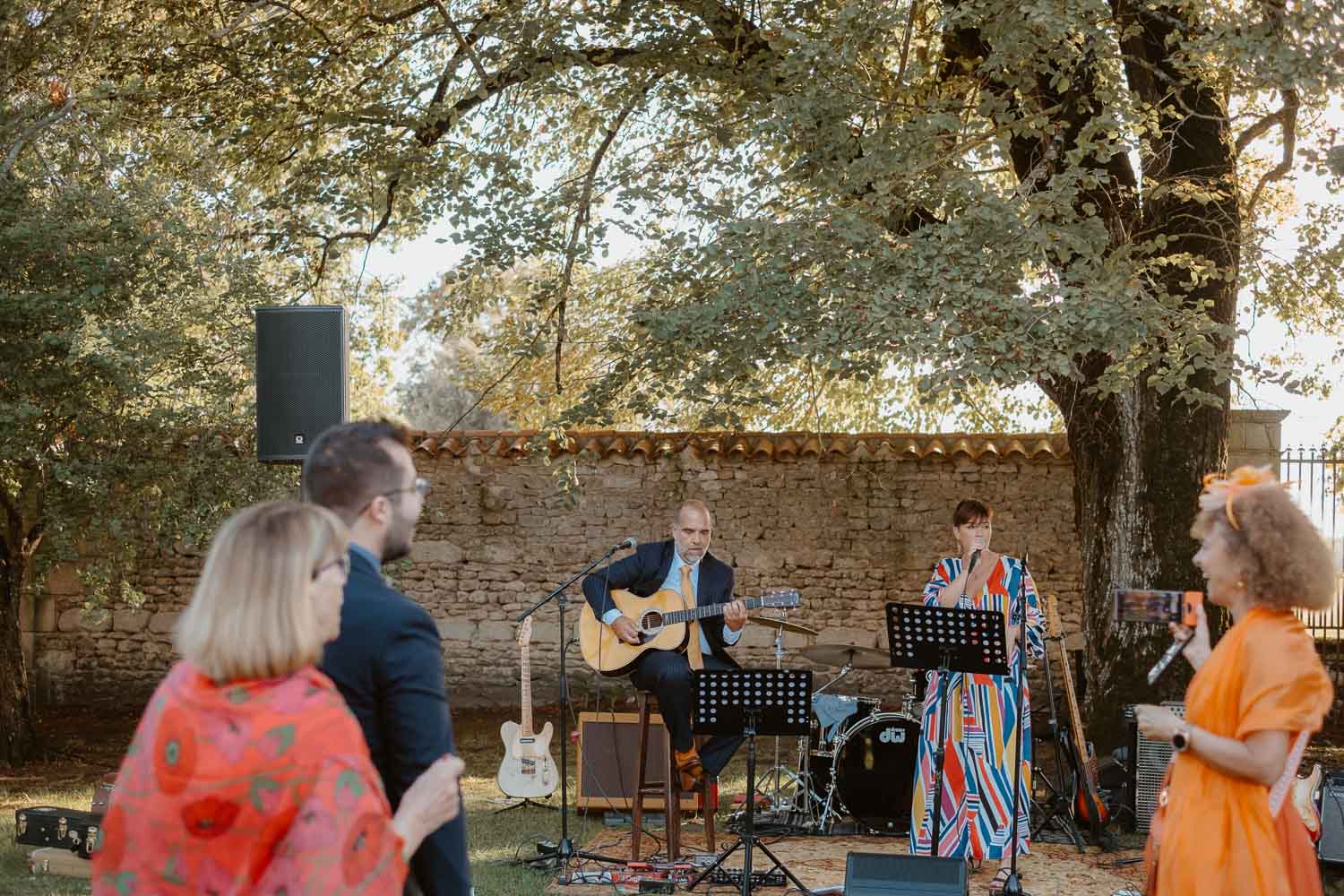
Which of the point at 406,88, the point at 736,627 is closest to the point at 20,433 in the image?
the point at 406,88

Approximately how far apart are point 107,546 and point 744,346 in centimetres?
557

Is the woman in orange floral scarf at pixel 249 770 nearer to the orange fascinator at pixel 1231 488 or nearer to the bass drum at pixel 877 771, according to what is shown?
the orange fascinator at pixel 1231 488

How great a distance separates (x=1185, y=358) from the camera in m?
7.66

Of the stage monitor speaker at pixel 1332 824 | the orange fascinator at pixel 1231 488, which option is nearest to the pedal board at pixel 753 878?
the stage monitor speaker at pixel 1332 824

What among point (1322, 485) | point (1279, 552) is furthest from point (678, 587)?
point (1322, 485)

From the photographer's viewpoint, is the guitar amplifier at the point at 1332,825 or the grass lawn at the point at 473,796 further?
the guitar amplifier at the point at 1332,825

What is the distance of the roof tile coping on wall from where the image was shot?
11.8 meters

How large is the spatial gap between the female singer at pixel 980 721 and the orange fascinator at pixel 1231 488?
11.2 feet

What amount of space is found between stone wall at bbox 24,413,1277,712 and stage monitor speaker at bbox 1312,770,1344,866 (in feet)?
15.5

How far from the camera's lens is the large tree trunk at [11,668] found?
1023 cm

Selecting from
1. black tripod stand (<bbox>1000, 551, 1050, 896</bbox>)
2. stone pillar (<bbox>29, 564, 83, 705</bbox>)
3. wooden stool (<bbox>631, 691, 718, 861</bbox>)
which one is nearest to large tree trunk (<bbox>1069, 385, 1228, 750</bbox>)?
black tripod stand (<bbox>1000, 551, 1050, 896</bbox>)

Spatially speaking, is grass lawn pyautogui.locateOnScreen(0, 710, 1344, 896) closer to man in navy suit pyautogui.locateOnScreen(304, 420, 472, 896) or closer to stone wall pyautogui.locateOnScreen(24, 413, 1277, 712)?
stone wall pyautogui.locateOnScreen(24, 413, 1277, 712)

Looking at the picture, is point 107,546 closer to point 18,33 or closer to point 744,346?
point 18,33

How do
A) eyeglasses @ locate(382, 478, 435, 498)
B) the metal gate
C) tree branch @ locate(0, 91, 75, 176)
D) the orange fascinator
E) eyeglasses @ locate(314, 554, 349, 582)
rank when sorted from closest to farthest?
eyeglasses @ locate(314, 554, 349, 582)
eyeglasses @ locate(382, 478, 435, 498)
the orange fascinator
tree branch @ locate(0, 91, 75, 176)
the metal gate
